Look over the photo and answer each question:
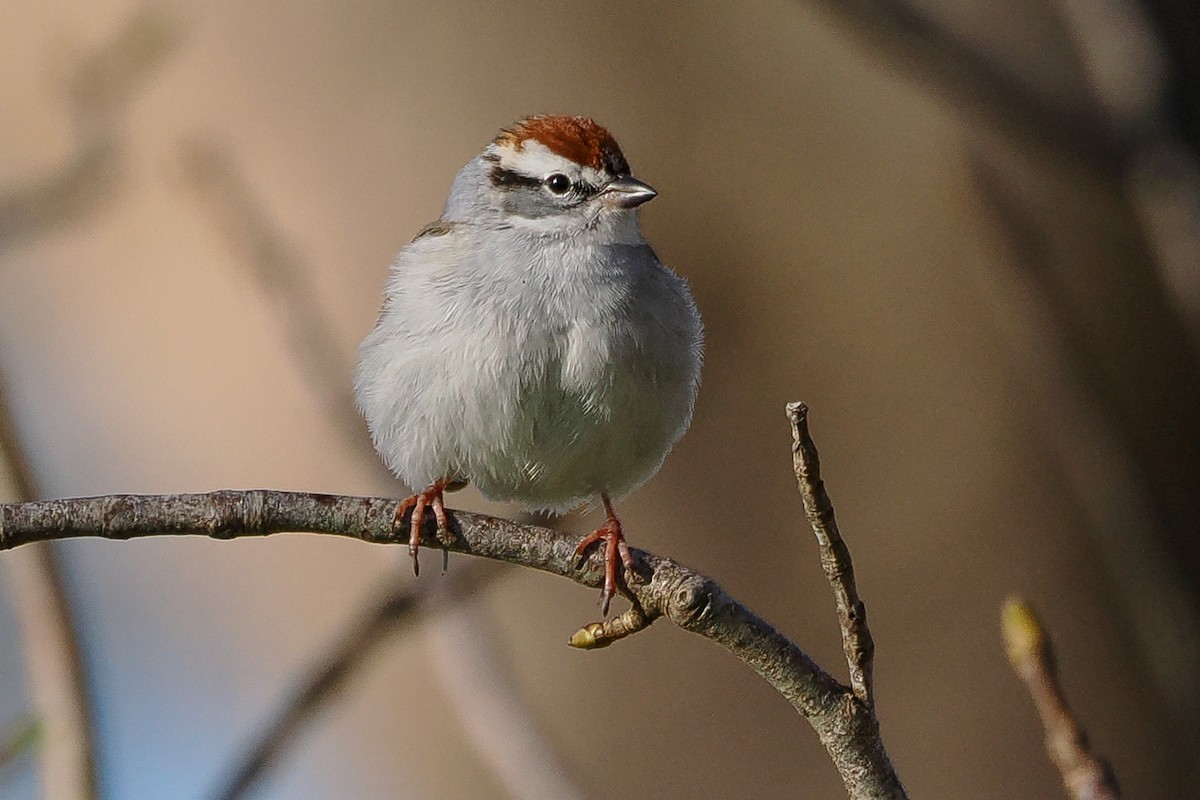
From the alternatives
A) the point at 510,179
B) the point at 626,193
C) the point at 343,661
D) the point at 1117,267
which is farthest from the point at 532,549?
the point at 1117,267

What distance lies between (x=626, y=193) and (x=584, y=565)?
148 cm

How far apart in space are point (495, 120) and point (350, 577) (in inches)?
74.4

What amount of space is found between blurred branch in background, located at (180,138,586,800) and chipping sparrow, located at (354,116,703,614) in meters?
0.47

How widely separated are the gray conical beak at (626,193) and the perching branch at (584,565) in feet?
4.68

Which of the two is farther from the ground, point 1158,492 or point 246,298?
point 246,298

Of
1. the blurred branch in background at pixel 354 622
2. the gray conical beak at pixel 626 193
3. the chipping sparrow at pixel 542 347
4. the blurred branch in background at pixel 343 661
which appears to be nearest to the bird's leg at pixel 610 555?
the chipping sparrow at pixel 542 347

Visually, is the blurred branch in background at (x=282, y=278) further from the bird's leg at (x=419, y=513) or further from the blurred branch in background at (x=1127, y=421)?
the blurred branch in background at (x=1127, y=421)

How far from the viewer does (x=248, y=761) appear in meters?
3.46

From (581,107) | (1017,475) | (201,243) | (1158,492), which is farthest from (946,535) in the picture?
(201,243)

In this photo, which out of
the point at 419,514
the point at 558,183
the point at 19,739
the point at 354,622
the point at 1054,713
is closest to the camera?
the point at 1054,713

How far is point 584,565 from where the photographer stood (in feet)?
8.82

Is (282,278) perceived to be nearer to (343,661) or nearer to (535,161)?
(535,161)

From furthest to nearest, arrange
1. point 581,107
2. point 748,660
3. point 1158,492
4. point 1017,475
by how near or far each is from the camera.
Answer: point 581,107 < point 1017,475 < point 1158,492 < point 748,660

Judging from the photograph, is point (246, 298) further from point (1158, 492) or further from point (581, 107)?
point (1158, 492)
